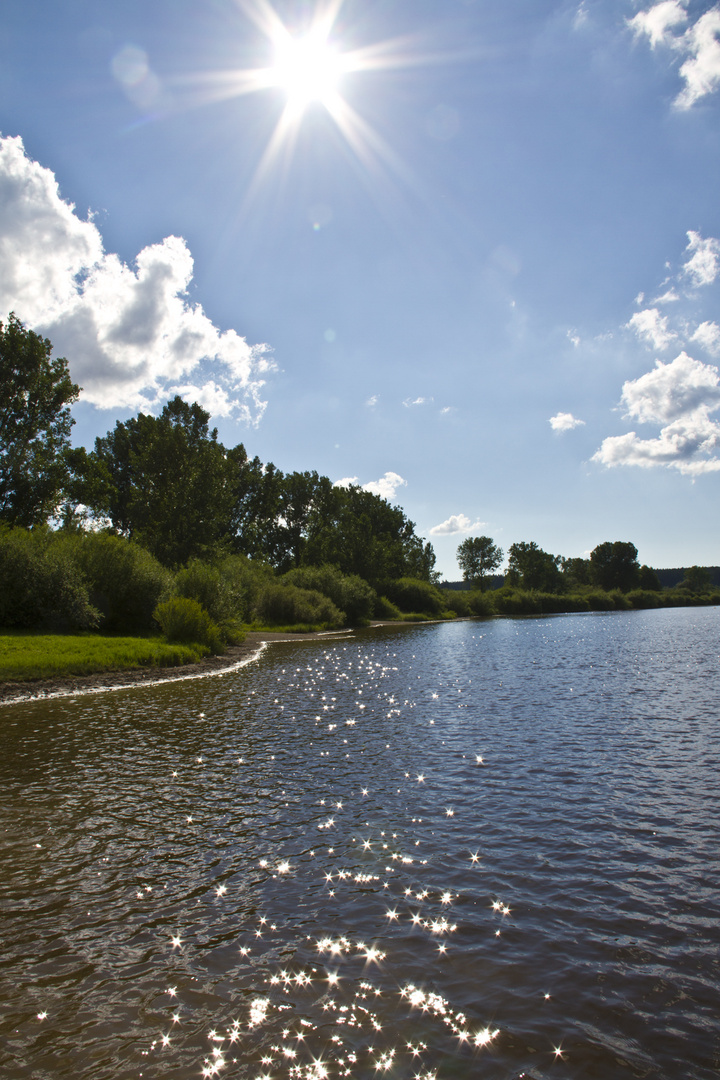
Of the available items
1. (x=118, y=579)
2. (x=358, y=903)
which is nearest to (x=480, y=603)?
(x=118, y=579)

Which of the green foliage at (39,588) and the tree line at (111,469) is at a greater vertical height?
the tree line at (111,469)

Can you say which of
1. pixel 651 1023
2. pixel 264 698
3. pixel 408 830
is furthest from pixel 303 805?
pixel 264 698

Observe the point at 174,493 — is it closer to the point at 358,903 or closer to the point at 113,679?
the point at 113,679

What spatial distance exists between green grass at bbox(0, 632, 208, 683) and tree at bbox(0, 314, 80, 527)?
21.8 meters

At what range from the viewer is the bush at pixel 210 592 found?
4138 centimetres

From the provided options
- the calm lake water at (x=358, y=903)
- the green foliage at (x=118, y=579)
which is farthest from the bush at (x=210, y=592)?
the calm lake water at (x=358, y=903)

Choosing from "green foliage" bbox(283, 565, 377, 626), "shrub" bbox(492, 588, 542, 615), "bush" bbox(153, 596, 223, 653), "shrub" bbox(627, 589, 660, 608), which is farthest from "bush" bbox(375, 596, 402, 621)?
"shrub" bbox(627, 589, 660, 608)

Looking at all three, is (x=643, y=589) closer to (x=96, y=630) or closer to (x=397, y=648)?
(x=397, y=648)

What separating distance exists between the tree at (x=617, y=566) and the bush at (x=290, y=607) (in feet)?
466

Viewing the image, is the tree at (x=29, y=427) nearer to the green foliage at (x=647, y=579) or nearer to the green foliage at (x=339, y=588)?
the green foliage at (x=339, y=588)

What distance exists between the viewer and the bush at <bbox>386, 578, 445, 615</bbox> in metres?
108

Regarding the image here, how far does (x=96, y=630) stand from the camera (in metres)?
35.5

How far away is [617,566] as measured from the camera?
612 feet

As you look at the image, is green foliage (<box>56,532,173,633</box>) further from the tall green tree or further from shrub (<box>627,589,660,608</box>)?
shrub (<box>627,589,660,608</box>)
